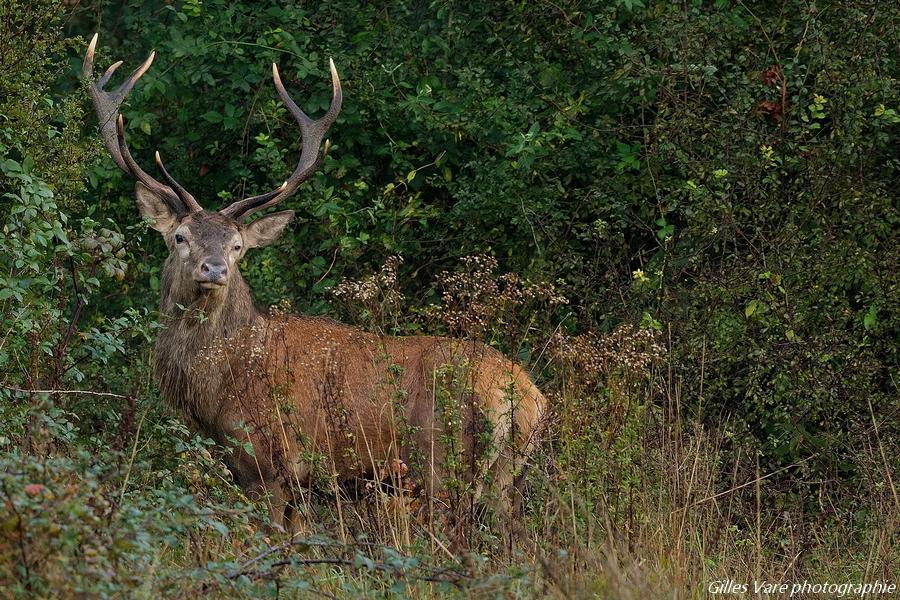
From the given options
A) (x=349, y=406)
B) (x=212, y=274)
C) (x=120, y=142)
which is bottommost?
(x=349, y=406)

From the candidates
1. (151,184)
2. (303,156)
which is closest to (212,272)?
(151,184)

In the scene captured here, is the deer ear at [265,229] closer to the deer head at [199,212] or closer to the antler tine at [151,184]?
the deer head at [199,212]

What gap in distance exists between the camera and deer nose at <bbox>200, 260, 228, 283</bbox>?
6820 mm

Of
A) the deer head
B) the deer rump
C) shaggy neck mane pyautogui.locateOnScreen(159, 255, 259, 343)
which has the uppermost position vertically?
the deer head

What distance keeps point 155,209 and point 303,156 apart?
3.19 ft

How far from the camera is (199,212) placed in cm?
725

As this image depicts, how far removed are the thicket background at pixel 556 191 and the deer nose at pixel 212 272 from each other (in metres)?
0.38

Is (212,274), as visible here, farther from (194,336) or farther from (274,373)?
(274,373)

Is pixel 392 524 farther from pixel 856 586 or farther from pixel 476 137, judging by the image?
pixel 476 137

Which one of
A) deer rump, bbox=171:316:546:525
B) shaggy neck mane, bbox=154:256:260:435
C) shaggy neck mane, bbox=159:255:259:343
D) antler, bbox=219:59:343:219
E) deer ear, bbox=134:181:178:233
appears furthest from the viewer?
antler, bbox=219:59:343:219

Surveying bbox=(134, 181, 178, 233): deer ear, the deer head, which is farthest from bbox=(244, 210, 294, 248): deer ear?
bbox=(134, 181, 178, 233): deer ear

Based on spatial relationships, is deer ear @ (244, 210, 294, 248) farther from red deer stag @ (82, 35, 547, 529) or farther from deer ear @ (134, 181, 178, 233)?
deer ear @ (134, 181, 178, 233)

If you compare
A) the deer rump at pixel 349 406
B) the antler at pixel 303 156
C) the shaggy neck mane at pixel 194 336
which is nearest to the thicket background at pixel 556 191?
the shaggy neck mane at pixel 194 336

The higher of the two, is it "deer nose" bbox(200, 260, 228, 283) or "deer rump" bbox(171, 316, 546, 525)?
"deer nose" bbox(200, 260, 228, 283)
